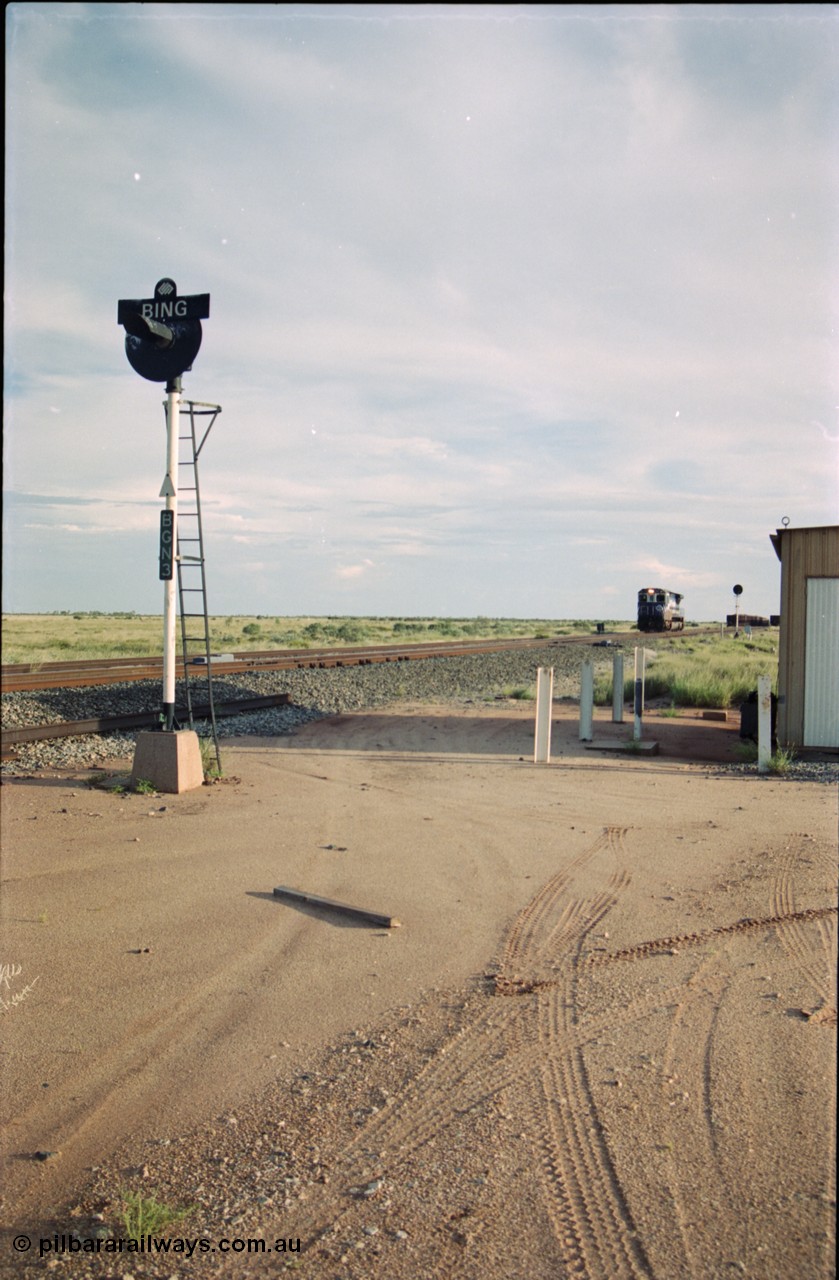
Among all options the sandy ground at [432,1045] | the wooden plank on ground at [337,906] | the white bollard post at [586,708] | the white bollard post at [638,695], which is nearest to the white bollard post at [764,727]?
the white bollard post at [638,695]

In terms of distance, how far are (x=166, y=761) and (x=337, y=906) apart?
4511 millimetres

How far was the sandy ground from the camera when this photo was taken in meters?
3.35

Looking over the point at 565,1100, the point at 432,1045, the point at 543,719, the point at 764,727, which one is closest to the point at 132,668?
the point at 543,719

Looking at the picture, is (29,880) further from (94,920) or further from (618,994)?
(618,994)

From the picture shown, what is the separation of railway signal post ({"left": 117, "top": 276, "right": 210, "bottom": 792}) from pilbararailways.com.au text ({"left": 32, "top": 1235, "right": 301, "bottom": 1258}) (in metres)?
7.35

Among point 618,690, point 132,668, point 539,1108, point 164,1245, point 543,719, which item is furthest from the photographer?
point 132,668

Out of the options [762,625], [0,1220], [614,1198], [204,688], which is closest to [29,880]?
[0,1220]

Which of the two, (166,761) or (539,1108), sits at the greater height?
(166,761)

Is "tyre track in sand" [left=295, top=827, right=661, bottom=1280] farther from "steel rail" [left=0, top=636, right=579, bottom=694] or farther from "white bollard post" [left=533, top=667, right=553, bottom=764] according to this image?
"steel rail" [left=0, top=636, right=579, bottom=694]

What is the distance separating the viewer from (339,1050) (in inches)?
183

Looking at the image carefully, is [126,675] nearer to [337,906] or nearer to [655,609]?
A: [337,906]

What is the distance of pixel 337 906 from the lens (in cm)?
662

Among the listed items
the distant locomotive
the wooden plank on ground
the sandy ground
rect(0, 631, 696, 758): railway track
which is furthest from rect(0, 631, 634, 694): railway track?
the distant locomotive

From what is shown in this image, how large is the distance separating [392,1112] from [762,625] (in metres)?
89.5
